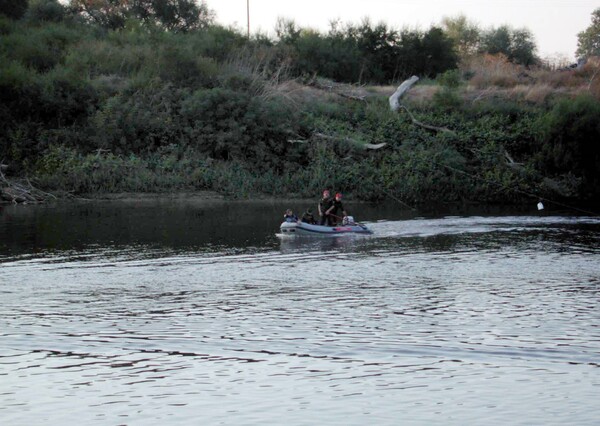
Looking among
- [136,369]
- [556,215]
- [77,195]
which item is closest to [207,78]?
[77,195]

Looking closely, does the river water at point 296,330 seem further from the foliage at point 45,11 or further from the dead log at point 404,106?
the foliage at point 45,11

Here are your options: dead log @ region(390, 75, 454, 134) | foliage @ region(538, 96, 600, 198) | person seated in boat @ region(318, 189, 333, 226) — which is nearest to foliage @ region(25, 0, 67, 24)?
dead log @ region(390, 75, 454, 134)

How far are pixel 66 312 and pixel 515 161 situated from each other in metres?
39.4

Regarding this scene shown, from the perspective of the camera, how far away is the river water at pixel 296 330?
1304 cm

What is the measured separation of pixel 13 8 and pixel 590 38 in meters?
86.6

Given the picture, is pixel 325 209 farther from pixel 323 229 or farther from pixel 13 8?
pixel 13 8

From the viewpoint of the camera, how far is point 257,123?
5412 cm

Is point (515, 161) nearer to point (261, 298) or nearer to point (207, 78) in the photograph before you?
point (207, 78)

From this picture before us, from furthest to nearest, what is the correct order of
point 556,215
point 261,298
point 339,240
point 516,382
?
point 556,215 → point 339,240 → point 261,298 → point 516,382

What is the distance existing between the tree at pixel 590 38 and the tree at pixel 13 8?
8166 cm

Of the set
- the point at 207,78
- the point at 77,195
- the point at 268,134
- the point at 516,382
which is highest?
the point at 207,78

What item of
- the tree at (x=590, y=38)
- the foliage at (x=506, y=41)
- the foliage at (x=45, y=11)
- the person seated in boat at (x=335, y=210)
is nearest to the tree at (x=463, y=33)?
the foliage at (x=506, y=41)

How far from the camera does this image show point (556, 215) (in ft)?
142

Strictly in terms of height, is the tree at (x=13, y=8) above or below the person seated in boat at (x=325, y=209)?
above
